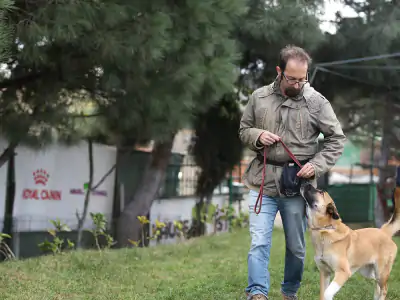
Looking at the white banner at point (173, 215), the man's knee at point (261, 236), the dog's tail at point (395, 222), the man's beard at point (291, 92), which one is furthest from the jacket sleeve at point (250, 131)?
the white banner at point (173, 215)

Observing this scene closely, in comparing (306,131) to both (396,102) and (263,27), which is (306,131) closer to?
(263,27)

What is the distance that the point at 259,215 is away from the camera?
3.97 metres

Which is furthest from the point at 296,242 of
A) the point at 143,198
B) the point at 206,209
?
the point at 206,209

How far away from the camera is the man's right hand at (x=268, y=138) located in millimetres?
3814

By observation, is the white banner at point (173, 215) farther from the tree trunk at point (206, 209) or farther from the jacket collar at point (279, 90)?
the jacket collar at point (279, 90)

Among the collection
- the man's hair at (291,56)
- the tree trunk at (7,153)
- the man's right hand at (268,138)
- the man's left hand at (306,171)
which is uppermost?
the man's hair at (291,56)

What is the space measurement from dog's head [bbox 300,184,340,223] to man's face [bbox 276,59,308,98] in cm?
65

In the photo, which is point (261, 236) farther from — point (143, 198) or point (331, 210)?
point (143, 198)

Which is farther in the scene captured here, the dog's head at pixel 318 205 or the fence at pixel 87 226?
the fence at pixel 87 226

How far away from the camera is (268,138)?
3.81m

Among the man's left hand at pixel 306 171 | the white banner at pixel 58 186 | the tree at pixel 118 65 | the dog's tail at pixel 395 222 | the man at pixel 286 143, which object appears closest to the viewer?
the man's left hand at pixel 306 171

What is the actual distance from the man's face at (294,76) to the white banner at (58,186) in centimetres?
495

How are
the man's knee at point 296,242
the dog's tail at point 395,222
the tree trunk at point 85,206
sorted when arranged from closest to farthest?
the man's knee at point 296,242 < the dog's tail at point 395,222 < the tree trunk at point 85,206

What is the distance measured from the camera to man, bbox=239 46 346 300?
12.8 ft
